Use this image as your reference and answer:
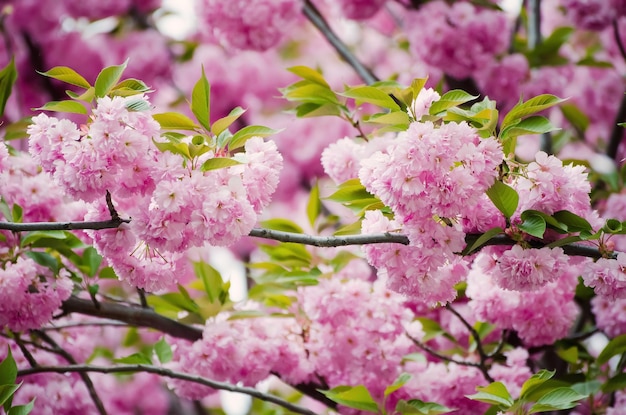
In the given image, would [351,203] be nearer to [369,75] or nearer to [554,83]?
[369,75]

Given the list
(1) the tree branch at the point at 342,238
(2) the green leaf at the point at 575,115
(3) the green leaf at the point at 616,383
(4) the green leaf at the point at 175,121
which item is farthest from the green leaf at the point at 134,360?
(2) the green leaf at the point at 575,115

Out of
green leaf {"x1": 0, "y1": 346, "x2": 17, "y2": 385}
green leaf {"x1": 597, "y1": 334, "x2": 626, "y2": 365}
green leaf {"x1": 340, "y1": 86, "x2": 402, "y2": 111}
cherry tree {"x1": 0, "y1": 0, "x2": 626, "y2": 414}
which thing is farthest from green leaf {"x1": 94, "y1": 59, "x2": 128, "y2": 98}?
green leaf {"x1": 597, "y1": 334, "x2": 626, "y2": 365}

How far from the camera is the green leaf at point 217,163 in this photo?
1516 mm

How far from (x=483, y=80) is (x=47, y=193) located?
1811 millimetres

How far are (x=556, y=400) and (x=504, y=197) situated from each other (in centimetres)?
49

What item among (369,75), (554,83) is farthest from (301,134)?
(554,83)

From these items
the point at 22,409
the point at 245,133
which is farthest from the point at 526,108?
the point at 22,409

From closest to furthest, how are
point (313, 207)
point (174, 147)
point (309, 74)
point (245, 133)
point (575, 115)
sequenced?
point (174, 147), point (245, 133), point (309, 74), point (313, 207), point (575, 115)

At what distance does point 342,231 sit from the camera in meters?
1.81

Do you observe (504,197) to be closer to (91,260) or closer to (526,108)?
(526,108)

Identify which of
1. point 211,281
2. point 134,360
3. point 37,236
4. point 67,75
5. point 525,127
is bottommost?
point 134,360

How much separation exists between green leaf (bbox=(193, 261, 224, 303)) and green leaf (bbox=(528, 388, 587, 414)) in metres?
0.98

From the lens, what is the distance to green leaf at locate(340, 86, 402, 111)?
5.48 feet

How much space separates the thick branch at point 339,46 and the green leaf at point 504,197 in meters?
1.52
